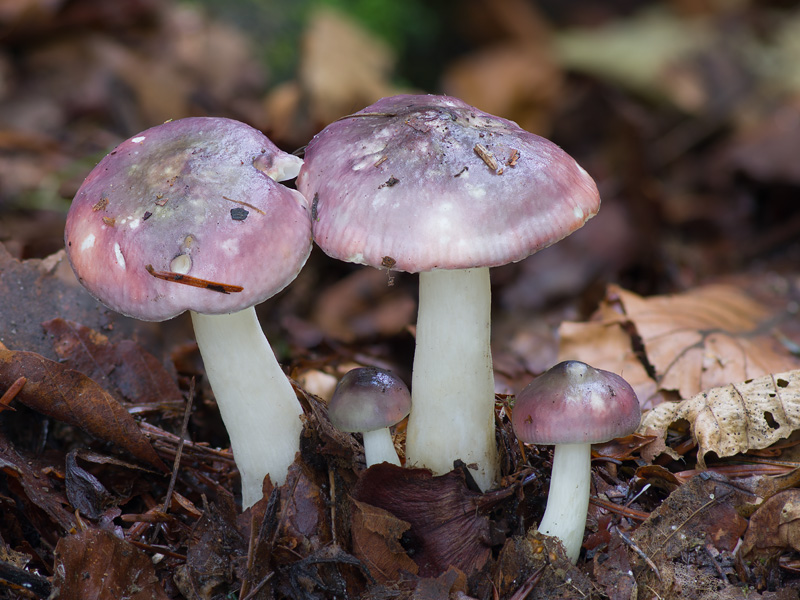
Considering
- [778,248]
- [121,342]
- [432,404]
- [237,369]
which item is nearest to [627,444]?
[432,404]

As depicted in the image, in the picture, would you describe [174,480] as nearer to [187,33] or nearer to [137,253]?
[137,253]

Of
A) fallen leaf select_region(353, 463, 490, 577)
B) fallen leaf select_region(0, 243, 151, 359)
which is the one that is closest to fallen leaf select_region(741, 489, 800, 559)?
fallen leaf select_region(353, 463, 490, 577)

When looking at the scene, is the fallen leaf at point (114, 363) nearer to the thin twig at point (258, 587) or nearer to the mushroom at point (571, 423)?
the thin twig at point (258, 587)

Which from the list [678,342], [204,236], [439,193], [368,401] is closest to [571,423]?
[368,401]

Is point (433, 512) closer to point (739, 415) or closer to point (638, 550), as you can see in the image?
point (638, 550)

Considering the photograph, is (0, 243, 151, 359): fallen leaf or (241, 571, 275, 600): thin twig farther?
(0, 243, 151, 359): fallen leaf

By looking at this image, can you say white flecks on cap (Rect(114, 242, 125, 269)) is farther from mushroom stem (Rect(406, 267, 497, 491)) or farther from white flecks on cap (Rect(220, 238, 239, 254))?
mushroom stem (Rect(406, 267, 497, 491))
